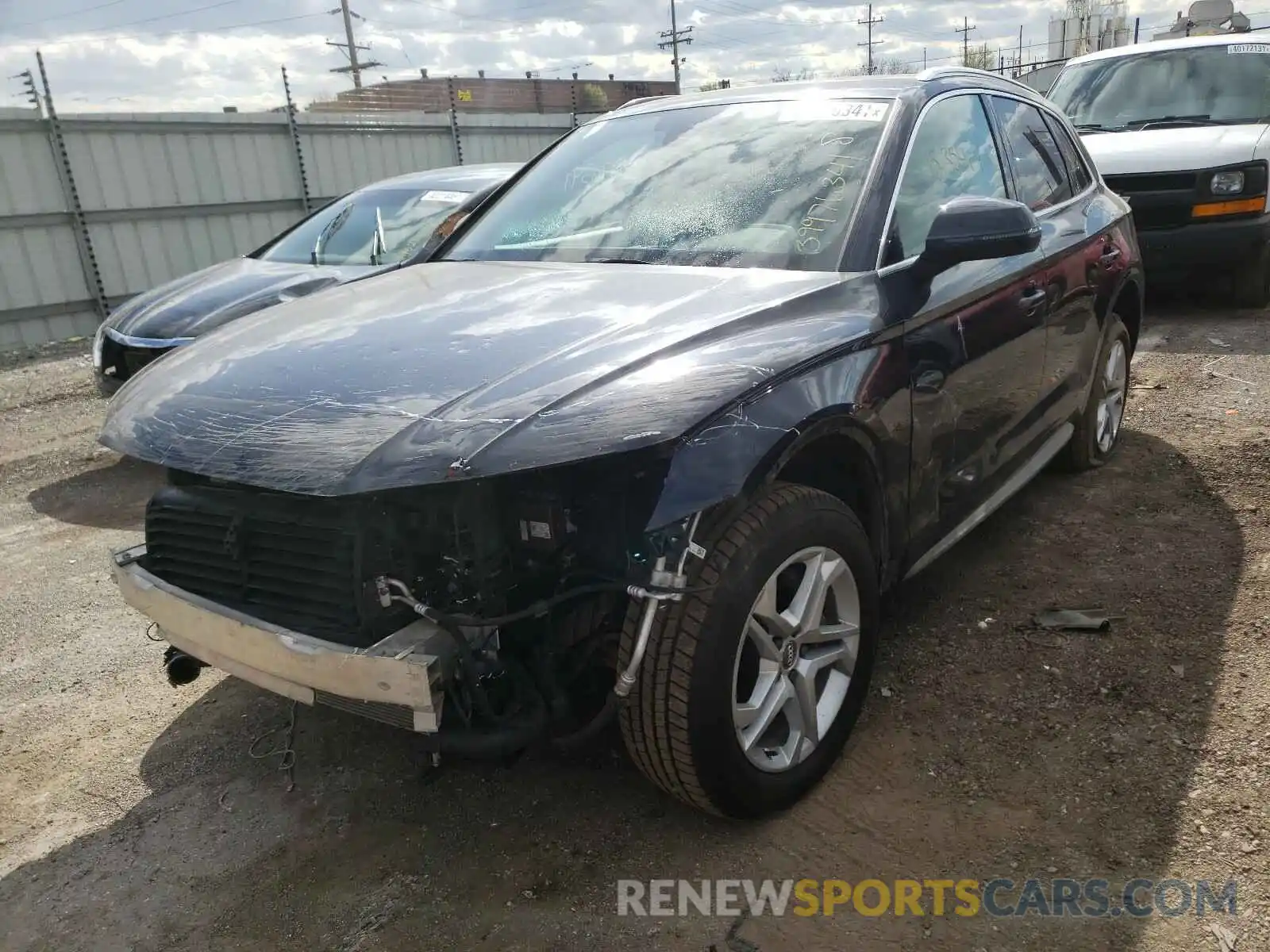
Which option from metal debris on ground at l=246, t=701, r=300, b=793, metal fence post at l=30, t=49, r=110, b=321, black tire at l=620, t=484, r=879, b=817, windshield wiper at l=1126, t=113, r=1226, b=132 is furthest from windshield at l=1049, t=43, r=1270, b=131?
metal fence post at l=30, t=49, r=110, b=321

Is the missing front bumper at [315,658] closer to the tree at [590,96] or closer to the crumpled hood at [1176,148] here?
the crumpled hood at [1176,148]

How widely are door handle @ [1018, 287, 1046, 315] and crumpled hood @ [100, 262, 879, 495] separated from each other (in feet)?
3.09

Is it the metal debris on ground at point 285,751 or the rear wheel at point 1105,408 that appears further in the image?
the rear wheel at point 1105,408

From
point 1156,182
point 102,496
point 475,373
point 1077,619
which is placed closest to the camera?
point 475,373

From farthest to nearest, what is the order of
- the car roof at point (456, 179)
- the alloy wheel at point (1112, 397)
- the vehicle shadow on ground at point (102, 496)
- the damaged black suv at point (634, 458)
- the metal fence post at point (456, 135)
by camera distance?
the metal fence post at point (456, 135) < the car roof at point (456, 179) < the vehicle shadow on ground at point (102, 496) < the alloy wheel at point (1112, 397) < the damaged black suv at point (634, 458)

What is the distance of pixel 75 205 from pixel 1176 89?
10.9m

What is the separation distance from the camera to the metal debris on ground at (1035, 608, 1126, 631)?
10.5ft

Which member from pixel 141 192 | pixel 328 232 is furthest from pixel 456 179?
pixel 141 192

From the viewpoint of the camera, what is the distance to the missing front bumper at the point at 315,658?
1.95 metres

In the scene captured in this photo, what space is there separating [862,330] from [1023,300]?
1092 mm

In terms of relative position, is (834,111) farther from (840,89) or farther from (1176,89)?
(1176,89)

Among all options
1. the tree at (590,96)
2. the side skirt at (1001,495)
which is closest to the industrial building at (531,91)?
the tree at (590,96)

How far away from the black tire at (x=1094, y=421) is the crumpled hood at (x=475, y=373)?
2.18m

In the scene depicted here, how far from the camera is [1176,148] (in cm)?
706
